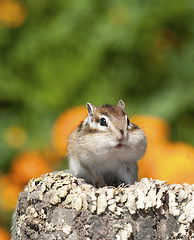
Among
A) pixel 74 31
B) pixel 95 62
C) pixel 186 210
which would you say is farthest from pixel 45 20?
pixel 186 210

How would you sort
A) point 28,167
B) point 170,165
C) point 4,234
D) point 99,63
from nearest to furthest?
point 170,165
point 4,234
point 28,167
point 99,63

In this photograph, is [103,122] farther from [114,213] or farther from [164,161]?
[164,161]

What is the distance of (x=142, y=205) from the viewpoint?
272 centimetres

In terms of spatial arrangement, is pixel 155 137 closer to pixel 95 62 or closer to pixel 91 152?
pixel 95 62

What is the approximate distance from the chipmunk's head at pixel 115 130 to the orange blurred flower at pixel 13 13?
16.4ft

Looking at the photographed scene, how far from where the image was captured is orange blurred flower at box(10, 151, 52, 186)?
22.0ft

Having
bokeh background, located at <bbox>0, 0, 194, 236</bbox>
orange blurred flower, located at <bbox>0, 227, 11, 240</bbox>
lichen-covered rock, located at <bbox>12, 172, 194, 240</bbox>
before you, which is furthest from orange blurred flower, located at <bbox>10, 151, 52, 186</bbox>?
lichen-covered rock, located at <bbox>12, 172, 194, 240</bbox>

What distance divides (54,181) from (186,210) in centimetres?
82

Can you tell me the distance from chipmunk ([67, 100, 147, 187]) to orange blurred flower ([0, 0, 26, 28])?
16.2ft

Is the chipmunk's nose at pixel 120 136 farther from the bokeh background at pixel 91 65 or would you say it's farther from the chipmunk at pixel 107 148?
the bokeh background at pixel 91 65

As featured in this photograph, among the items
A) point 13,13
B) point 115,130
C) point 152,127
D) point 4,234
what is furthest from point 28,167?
point 115,130

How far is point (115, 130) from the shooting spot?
3.39 metres

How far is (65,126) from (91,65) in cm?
169

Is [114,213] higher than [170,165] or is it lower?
lower
